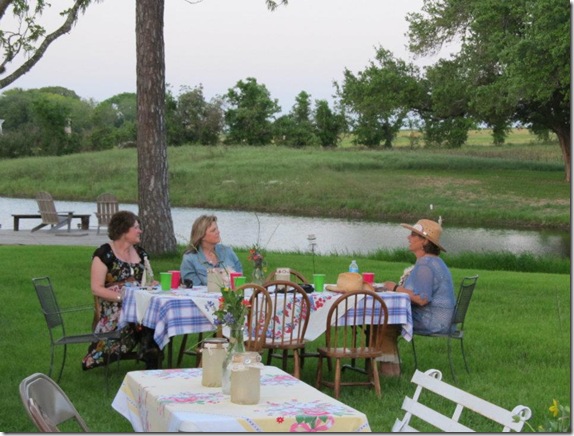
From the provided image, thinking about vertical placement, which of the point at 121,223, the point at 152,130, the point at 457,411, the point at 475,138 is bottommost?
the point at 457,411

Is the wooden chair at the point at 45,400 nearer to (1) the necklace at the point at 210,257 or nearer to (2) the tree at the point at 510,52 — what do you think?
(1) the necklace at the point at 210,257

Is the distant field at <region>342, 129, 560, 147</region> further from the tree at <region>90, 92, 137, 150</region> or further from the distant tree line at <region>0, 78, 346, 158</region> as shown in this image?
the tree at <region>90, 92, 137, 150</region>

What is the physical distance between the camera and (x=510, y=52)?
31.5 m

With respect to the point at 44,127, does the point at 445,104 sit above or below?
above

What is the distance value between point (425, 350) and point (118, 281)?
2.95 meters

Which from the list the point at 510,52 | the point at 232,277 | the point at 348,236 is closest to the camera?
the point at 232,277

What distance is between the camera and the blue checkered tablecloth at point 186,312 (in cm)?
730

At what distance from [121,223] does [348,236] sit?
59.7 feet

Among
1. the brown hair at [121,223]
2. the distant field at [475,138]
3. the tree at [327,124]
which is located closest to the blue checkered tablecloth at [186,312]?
the brown hair at [121,223]

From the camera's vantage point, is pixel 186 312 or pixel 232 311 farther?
pixel 186 312

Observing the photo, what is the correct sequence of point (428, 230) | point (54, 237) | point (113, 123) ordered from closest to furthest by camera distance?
point (428, 230), point (54, 237), point (113, 123)

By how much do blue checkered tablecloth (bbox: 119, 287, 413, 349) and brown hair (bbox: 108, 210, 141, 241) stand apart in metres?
0.41

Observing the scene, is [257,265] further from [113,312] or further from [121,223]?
[113,312]

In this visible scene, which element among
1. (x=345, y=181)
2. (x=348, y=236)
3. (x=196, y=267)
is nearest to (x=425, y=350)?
(x=196, y=267)
